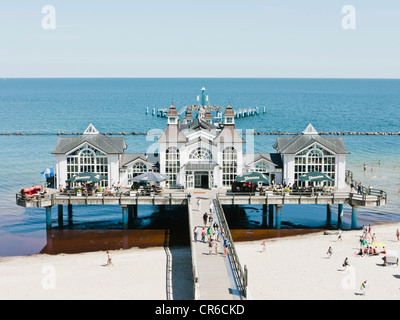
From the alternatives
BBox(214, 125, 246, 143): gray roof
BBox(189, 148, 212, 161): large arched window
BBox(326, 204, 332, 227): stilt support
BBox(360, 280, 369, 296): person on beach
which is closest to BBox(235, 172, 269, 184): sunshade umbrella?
BBox(214, 125, 246, 143): gray roof

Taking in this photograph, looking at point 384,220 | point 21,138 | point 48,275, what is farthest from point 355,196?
point 21,138

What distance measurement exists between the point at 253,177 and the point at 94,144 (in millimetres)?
14242

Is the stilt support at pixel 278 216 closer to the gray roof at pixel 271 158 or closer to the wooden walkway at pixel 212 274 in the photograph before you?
the gray roof at pixel 271 158

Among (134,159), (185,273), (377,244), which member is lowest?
(185,273)

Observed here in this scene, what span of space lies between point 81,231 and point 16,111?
435 feet

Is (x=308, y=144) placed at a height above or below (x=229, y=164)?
above

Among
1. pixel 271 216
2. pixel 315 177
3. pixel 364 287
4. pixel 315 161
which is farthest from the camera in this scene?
pixel 315 161

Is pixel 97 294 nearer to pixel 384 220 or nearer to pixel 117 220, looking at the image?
pixel 117 220

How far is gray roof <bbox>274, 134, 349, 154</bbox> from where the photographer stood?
48.6 m

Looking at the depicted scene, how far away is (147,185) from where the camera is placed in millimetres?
48531

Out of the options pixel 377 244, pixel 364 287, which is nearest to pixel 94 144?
pixel 377 244

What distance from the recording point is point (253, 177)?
46.2 m

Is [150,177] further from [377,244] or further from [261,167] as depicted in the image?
[377,244]

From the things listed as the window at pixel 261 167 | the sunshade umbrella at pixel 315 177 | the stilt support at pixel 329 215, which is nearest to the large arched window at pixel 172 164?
the window at pixel 261 167
